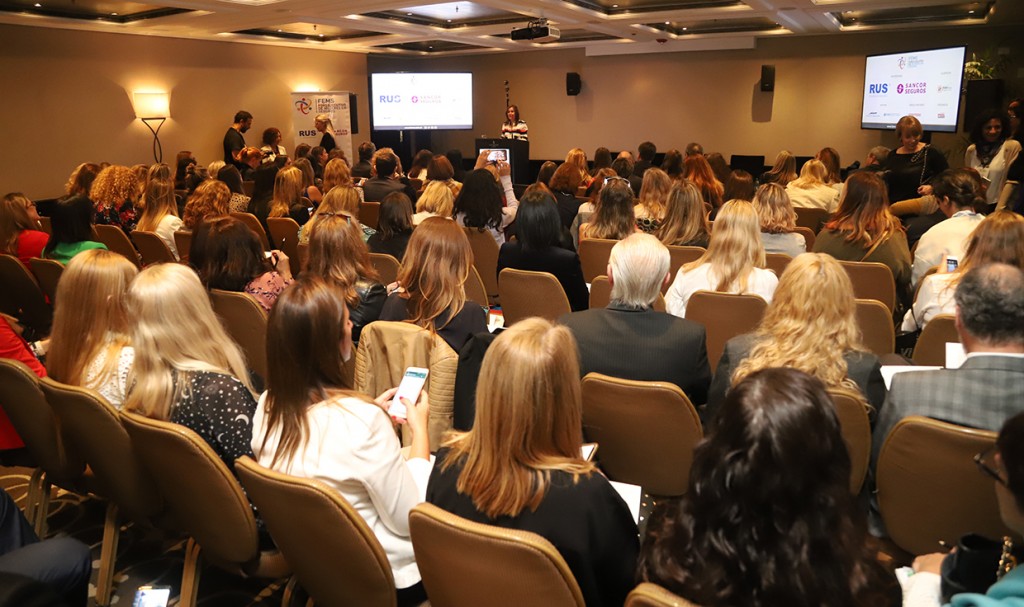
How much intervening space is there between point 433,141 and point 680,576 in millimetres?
17028

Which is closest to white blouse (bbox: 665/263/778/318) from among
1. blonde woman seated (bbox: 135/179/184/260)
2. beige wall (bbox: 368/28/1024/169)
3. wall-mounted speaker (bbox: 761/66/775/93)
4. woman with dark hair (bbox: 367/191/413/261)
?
woman with dark hair (bbox: 367/191/413/261)

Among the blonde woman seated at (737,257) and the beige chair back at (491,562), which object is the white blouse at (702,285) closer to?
the blonde woman seated at (737,257)

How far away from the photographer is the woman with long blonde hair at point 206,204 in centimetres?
570

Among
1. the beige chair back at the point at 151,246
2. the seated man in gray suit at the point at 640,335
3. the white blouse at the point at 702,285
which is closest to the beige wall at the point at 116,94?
the beige chair back at the point at 151,246

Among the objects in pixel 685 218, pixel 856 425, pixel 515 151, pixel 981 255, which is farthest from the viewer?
pixel 515 151

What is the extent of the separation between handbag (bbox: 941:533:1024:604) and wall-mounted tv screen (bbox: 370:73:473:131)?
14.3 m

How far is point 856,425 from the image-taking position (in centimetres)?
228

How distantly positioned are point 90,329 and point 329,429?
4.35 ft

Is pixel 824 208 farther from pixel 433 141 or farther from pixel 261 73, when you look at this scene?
pixel 433 141

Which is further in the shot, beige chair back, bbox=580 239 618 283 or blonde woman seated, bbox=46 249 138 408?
beige chair back, bbox=580 239 618 283

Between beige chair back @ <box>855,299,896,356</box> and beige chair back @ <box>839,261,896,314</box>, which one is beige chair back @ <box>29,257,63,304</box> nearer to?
beige chair back @ <box>855,299,896,356</box>

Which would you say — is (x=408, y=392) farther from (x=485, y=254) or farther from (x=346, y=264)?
(x=485, y=254)

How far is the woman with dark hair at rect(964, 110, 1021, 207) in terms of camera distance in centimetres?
832

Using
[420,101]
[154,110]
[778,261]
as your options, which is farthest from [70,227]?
[420,101]
